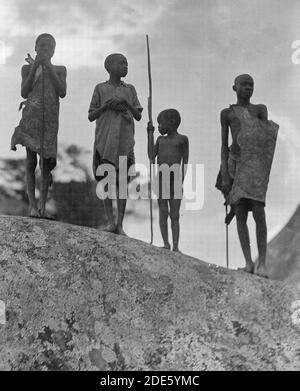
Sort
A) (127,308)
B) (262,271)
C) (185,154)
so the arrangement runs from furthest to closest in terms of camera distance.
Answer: (185,154) → (262,271) → (127,308)

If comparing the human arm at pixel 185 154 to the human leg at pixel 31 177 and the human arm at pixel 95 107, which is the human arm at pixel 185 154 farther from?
the human leg at pixel 31 177

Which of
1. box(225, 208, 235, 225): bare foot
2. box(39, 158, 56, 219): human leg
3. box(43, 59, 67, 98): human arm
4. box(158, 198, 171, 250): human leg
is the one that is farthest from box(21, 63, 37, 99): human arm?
box(225, 208, 235, 225): bare foot

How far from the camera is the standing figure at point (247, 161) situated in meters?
10.5

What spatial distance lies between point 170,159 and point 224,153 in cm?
82

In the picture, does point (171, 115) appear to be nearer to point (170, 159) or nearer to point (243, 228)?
point (170, 159)

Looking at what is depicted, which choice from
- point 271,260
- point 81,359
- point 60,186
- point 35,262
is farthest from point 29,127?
point 271,260

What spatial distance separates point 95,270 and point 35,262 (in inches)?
25.7

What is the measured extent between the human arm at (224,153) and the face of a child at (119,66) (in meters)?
1.39

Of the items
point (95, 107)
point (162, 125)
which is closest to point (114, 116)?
point (95, 107)

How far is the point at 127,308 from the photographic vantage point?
9055 mm

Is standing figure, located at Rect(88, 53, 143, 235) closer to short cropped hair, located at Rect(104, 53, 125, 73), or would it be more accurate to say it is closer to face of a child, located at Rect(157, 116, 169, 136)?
short cropped hair, located at Rect(104, 53, 125, 73)
